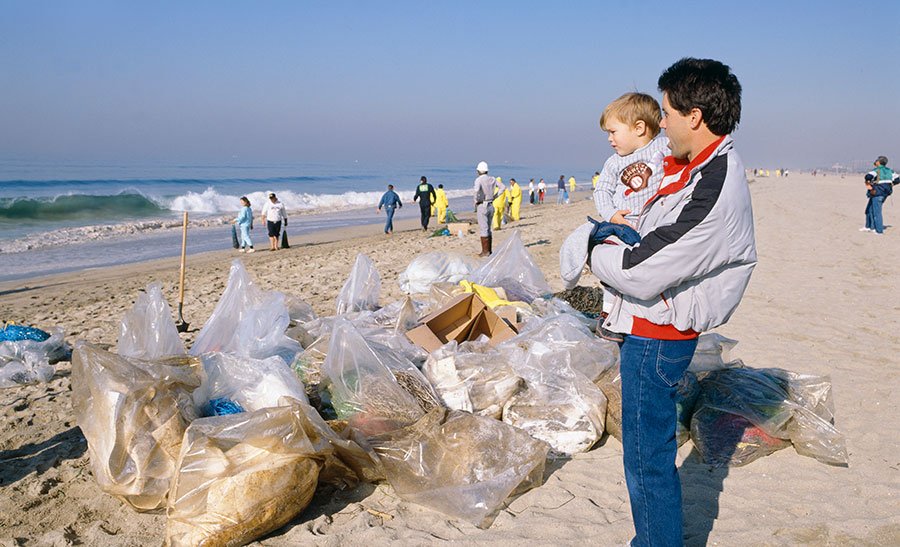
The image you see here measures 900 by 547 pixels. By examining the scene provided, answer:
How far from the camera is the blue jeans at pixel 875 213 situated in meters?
12.1

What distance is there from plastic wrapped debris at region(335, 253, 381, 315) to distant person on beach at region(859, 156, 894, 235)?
35.7 feet

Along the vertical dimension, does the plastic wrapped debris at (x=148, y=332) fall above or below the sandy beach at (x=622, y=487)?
above

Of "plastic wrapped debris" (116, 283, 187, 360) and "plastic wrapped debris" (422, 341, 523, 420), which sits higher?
"plastic wrapped debris" (116, 283, 187, 360)

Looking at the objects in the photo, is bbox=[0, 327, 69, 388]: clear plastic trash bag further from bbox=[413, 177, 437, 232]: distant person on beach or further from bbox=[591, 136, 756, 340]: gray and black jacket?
bbox=[413, 177, 437, 232]: distant person on beach

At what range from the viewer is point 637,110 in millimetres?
2748

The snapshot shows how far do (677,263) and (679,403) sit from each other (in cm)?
171

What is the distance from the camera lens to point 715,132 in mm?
1815

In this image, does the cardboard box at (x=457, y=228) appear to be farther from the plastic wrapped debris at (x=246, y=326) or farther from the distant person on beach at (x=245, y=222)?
the plastic wrapped debris at (x=246, y=326)

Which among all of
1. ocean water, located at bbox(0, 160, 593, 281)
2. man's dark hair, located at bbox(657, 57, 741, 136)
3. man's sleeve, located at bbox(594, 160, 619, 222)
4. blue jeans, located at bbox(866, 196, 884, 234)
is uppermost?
man's dark hair, located at bbox(657, 57, 741, 136)

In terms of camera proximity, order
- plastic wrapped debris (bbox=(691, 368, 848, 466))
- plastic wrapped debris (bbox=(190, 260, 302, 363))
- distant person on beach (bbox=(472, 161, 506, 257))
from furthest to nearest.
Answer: distant person on beach (bbox=(472, 161, 506, 257)) → plastic wrapped debris (bbox=(190, 260, 302, 363)) → plastic wrapped debris (bbox=(691, 368, 848, 466))

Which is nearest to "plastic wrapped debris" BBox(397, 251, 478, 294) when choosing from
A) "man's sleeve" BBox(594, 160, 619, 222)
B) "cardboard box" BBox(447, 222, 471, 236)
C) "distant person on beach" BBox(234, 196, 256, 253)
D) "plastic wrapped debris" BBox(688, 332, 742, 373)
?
"plastic wrapped debris" BBox(688, 332, 742, 373)

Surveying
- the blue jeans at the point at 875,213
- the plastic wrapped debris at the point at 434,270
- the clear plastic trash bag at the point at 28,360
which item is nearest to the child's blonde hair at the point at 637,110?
the plastic wrapped debris at the point at 434,270

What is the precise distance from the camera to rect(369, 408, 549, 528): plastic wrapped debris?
2584mm

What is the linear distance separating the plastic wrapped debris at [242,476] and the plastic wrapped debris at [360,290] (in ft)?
8.70
